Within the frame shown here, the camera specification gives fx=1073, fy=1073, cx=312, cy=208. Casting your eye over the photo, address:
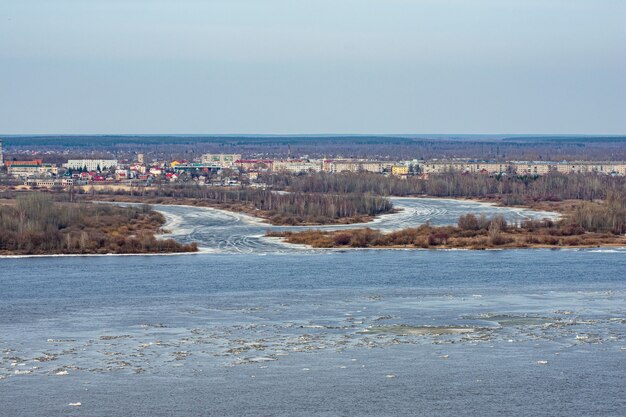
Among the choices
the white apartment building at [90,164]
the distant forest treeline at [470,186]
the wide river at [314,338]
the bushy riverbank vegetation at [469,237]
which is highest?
the wide river at [314,338]

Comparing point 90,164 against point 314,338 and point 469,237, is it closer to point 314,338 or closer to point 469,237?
point 469,237

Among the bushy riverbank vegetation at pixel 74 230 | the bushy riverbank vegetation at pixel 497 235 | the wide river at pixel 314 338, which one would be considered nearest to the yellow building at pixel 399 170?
the bushy riverbank vegetation at pixel 74 230

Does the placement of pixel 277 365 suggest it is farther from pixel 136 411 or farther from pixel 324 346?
pixel 136 411

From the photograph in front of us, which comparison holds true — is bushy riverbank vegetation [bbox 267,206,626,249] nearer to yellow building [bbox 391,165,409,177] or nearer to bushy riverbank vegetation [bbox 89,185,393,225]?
bushy riverbank vegetation [bbox 89,185,393,225]

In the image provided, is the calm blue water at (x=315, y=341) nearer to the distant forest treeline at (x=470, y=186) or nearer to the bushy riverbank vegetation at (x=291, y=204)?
the bushy riverbank vegetation at (x=291, y=204)

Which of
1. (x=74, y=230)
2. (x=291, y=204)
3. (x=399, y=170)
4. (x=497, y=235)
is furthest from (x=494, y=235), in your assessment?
(x=399, y=170)

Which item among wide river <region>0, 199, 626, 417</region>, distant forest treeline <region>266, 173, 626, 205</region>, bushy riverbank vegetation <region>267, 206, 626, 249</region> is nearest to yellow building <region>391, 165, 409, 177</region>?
distant forest treeline <region>266, 173, 626, 205</region>
